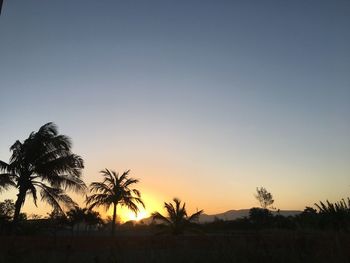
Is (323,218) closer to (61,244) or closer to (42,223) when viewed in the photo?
(61,244)

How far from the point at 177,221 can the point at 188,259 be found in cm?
2413

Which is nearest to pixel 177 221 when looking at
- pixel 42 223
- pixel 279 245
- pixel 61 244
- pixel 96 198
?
pixel 96 198

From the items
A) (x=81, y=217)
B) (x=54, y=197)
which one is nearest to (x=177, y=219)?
(x=54, y=197)

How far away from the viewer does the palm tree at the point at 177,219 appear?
108 feet

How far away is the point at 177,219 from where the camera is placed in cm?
3303

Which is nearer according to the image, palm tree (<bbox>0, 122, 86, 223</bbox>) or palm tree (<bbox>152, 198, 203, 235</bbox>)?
palm tree (<bbox>0, 122, 86, 223</bbox>)

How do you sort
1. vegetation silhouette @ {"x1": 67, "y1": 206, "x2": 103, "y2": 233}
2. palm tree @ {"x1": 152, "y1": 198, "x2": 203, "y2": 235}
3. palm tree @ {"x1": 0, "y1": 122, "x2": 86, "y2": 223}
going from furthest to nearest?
vegetation silhouette @ {"x1": 67, "y1": 206, "x2": 103, "y2": 233}
palm tree @ {"x1": 152, "y1": 198, "x2": 203, "y2": 235}
palm tree @ {"x1": 0, "y1": 122, "x2": 86, "y2": 223}

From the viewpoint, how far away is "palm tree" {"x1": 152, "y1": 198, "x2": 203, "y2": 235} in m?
33.0

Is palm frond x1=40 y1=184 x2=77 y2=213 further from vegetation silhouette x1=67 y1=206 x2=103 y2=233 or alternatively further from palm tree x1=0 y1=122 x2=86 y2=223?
vegetation silhouette x1=67 y1=206 x2=103 y2=233

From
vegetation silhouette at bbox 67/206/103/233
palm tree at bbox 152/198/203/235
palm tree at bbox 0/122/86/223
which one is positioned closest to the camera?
palm tree at bbox 0/122/86/223

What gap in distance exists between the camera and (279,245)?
406 inches

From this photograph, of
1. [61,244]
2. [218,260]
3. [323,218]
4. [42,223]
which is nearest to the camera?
[218,260]

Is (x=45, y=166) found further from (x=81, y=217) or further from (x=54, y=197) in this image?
(x=81, y=217)

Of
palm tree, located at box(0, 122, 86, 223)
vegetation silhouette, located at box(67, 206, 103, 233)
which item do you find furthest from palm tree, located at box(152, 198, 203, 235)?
vegetation silhouette, located at box(67, 206, 103, 233)
